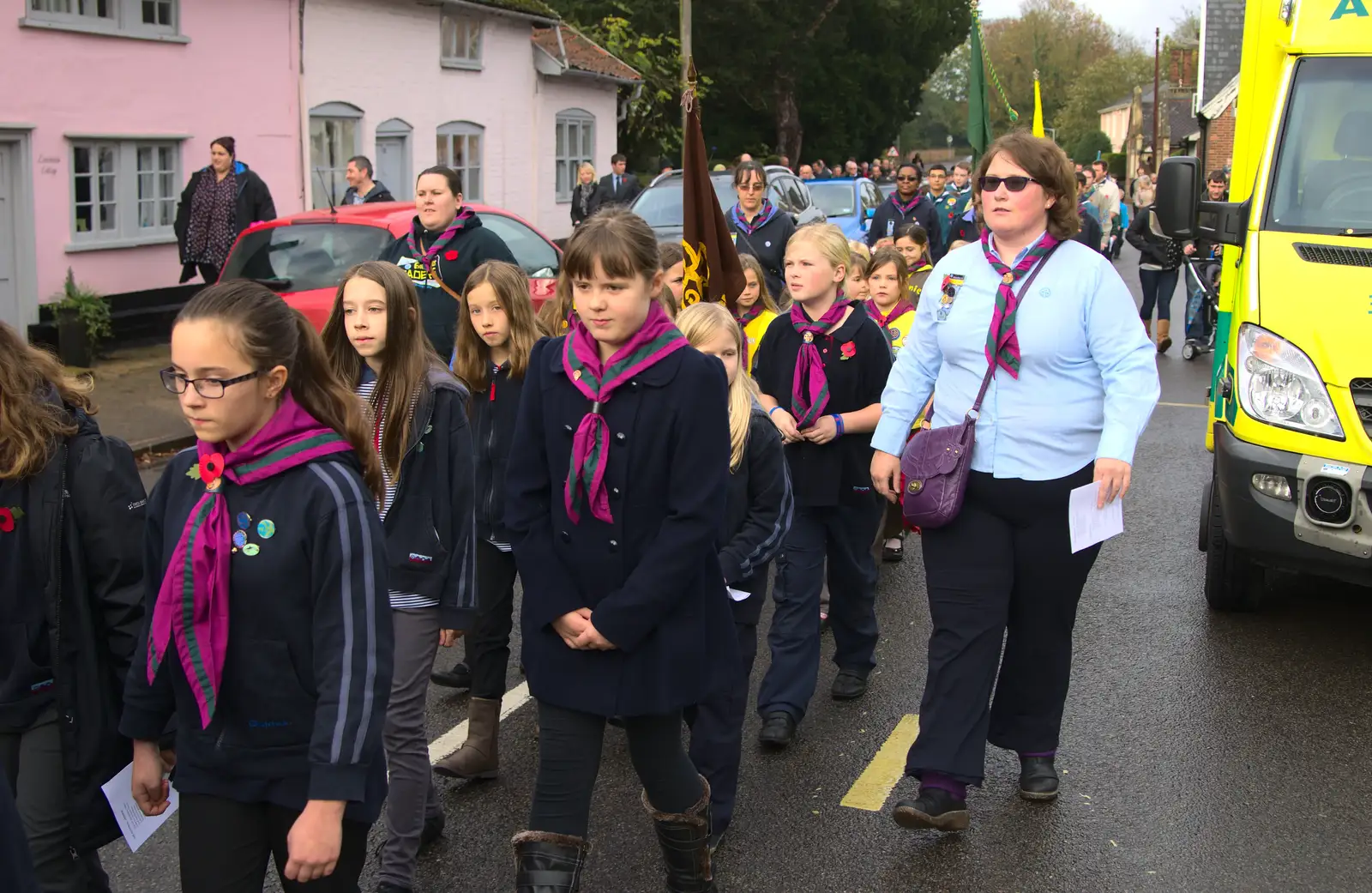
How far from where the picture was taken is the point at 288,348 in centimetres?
291

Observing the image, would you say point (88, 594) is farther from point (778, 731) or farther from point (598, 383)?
point (778, 731)

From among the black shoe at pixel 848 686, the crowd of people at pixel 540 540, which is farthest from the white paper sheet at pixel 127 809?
the black shoe at pixel 848 686

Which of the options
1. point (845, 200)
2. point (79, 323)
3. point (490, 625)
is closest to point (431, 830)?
point (490, 625)

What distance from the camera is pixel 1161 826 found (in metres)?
4.56

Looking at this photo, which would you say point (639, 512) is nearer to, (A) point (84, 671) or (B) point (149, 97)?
(A) point (84, 671)

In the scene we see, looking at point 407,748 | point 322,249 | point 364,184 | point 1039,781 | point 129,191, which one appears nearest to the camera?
point 407,748

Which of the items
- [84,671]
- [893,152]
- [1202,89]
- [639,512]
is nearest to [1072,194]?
[639,512]

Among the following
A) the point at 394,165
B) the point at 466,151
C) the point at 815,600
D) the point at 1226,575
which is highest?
the point at 466,151

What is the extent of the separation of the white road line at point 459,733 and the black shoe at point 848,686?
1.22 meters

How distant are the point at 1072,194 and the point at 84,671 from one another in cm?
305

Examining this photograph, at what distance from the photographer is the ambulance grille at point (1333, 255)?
5898 mm

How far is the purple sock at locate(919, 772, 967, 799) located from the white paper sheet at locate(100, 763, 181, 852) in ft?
7.53

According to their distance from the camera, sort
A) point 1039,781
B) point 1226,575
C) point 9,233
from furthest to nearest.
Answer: point 9,233, point 1226,575, point 1039,781

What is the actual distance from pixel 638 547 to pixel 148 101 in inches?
569
